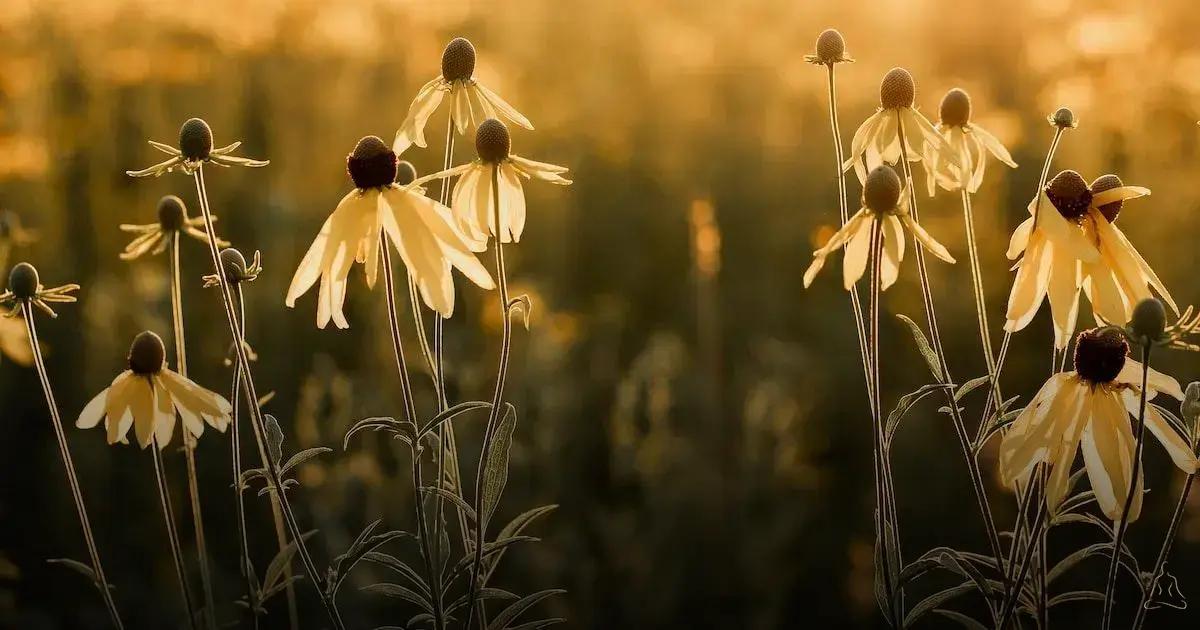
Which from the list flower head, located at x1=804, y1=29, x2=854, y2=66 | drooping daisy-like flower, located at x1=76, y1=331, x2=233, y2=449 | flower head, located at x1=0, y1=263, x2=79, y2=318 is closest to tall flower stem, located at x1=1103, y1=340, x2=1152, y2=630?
flower head, located at x1=804, y1=29, x2=854, y2=66

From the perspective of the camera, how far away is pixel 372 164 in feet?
3.11

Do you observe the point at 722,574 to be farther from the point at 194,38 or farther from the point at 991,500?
the point at 194,38

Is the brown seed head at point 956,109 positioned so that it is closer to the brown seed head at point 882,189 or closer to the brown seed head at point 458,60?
the brown seed head at point 882,189

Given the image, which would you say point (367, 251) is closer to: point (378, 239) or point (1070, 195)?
point (378, 239)

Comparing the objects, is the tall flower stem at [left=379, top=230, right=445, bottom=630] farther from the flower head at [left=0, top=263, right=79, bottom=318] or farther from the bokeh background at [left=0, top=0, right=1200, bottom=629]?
the bokeh background at [left=0, top=0, right=1200, bottom=629]

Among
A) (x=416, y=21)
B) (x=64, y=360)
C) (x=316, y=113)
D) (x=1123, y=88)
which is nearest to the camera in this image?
(x=64, y=360)

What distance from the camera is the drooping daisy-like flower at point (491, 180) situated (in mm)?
948

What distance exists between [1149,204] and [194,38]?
2728mm

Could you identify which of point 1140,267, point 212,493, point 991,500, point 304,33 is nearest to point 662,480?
point 991,500

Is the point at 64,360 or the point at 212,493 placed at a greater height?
the point at 64,360

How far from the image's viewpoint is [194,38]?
3.74m

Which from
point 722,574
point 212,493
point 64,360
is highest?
point 64,360

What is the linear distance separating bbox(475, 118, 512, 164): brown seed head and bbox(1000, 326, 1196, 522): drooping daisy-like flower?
0.44 m

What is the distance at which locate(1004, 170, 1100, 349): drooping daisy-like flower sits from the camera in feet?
2.83
